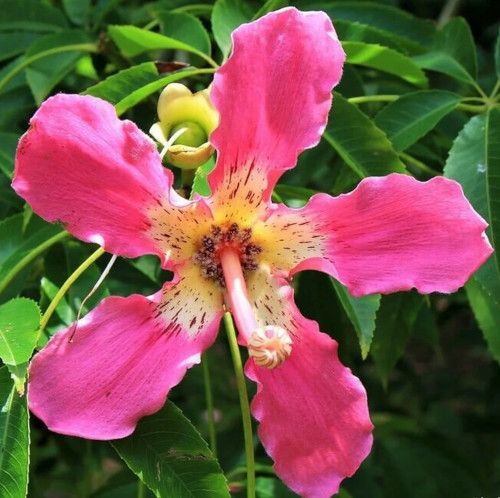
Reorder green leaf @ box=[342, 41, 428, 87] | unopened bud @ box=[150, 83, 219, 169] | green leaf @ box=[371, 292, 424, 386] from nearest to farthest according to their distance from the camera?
unopened bud @ box=[150, 83, 219, 169], green leaf @ box=[342, 41, 428, 87], green leaf @ box=[371, 292, 424, 386]

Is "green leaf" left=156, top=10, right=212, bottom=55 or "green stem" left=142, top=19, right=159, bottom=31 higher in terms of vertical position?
"green leaf" left=156, top=10, right=212, bottom=55

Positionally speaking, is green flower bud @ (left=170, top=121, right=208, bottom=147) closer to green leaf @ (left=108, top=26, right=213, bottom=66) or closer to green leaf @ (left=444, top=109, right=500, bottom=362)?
green leaf @ (left=108, top=26, right=213, bottom=66)

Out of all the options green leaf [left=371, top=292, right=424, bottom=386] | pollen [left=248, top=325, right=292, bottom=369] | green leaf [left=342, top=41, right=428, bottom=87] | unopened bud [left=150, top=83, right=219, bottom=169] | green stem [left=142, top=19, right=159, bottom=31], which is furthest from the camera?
green stem [left=142, top=19, right=159, bottom=31]

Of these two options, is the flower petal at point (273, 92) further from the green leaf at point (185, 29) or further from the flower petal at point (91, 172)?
the green leaf at point (185, 29)

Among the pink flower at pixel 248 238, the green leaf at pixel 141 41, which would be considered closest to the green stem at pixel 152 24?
the green leaf at pixel 141 41

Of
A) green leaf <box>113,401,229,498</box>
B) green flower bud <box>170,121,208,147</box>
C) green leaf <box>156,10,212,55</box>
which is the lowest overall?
green leaf <box>113,401,229,498</box>

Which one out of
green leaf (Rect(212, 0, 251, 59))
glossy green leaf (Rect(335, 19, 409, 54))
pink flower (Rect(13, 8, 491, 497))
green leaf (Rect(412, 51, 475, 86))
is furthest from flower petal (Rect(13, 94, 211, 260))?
green leaf (Rect(412, 51, 475, 86))
